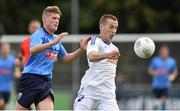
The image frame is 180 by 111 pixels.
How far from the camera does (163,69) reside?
20.1 meters

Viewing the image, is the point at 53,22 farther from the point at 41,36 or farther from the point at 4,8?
the point at 4,8

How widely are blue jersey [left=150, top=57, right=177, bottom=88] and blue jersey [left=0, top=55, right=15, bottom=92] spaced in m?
4.65

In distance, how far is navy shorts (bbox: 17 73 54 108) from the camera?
414 inches

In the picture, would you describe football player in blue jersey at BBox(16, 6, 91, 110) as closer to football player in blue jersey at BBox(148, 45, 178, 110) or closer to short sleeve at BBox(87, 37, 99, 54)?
short sleeve at BBox(87, 37, 99, 54)

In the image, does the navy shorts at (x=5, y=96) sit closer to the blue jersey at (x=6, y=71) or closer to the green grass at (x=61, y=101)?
the blue jersey at (x=6, y=71)

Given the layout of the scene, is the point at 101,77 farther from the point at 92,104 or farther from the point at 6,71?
the point at 6,71

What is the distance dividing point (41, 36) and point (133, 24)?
22.3m

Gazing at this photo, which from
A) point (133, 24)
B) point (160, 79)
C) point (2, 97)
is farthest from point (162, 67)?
point (133, 24)

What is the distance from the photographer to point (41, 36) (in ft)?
34.2

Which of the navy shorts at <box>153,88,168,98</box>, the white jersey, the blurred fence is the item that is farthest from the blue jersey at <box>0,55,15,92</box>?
the white jersey

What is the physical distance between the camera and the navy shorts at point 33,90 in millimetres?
10516

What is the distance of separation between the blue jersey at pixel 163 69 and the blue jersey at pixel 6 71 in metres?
4.65

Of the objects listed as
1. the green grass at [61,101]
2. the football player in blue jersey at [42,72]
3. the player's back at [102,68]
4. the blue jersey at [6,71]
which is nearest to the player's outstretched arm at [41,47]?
the football player in blue jersey at [42,72]

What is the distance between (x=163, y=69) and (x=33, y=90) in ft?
32.8
